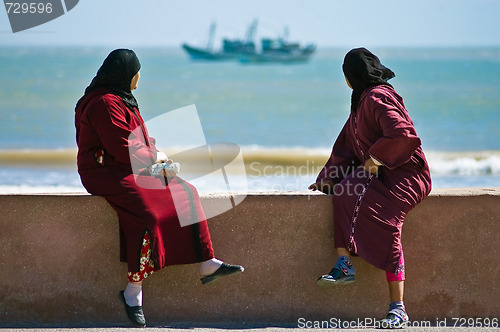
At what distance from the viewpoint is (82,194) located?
4.08 m

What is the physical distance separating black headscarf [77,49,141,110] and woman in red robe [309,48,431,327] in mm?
1106

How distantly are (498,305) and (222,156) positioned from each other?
1312 cm

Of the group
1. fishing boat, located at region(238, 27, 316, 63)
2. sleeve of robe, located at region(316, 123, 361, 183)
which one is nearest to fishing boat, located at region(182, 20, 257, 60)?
fishing boat, located at region(238, 27, 316, 63)

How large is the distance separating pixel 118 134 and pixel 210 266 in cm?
79

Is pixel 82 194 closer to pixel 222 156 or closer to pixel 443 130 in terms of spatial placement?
pixel 222 156

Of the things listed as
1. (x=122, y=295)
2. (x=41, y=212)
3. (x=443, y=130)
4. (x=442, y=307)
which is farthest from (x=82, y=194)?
(x=443, y=130)

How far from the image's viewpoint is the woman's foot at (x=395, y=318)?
3908 mm

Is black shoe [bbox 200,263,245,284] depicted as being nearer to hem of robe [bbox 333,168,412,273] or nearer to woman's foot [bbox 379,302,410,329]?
hem of robe [bbox 333,168,412,273]

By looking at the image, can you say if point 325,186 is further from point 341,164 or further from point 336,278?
point 336,278

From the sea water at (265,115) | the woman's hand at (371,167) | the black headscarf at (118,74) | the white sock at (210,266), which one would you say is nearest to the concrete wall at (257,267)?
the white sock at (210,266)

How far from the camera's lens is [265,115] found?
27250 millimetres

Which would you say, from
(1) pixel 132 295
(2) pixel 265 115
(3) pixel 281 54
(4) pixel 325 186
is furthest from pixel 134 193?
(3) pixel 281 54

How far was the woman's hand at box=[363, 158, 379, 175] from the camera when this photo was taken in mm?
4066

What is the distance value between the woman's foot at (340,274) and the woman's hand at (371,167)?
45cm
